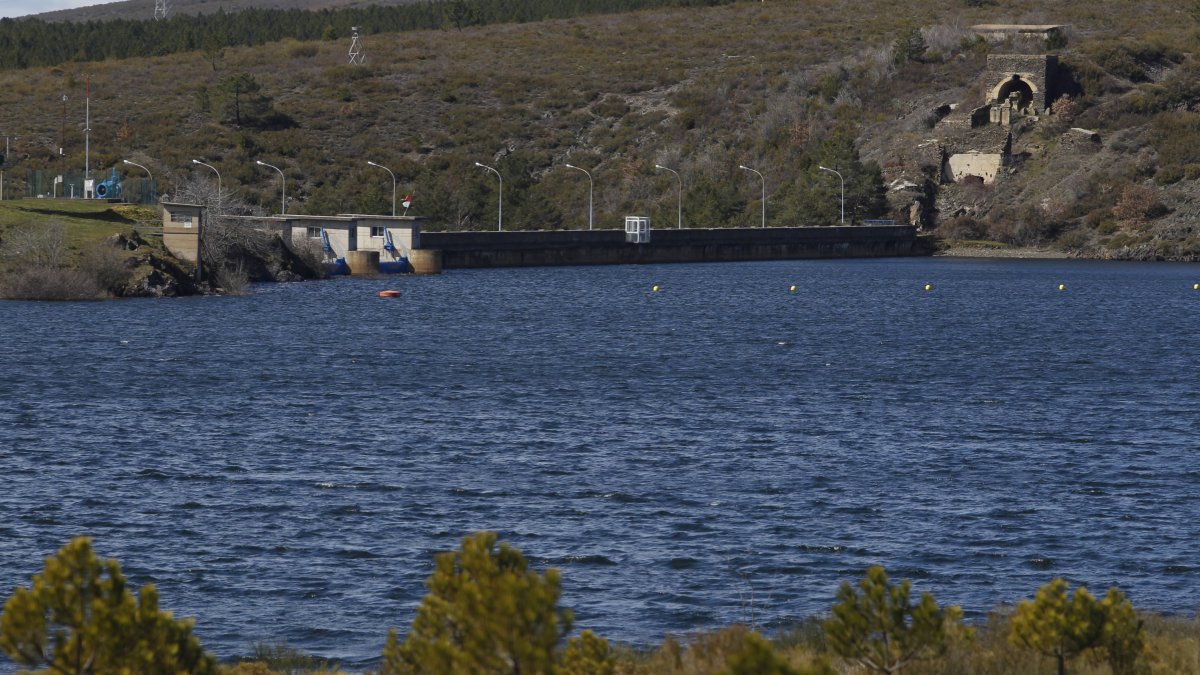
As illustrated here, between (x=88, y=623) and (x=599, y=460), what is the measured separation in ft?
95.0

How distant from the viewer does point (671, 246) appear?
492 feet

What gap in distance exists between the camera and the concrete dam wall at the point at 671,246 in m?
135

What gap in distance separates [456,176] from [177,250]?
72214 mm

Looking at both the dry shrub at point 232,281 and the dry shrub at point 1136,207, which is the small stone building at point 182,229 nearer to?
the dry shrub at point 232,281

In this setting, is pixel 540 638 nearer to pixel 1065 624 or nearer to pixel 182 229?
pixel 1065 624

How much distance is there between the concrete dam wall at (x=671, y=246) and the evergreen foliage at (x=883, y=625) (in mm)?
114764

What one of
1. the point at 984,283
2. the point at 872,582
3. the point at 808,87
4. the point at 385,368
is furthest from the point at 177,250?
the point at 808,87

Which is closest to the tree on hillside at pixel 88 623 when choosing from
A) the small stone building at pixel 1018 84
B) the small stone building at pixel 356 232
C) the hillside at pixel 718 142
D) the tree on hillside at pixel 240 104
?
the small stone building at pixel 356 232

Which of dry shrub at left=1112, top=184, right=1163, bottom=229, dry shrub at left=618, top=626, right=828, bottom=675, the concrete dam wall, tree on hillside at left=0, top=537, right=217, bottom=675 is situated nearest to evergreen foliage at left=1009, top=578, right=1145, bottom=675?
dry shrub at left=618, top=626, right=828, bottom=675

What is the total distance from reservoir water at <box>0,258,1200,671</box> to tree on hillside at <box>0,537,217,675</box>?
32.9 feet

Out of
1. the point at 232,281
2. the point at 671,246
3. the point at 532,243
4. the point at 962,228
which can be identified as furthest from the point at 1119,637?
the point at 962,228

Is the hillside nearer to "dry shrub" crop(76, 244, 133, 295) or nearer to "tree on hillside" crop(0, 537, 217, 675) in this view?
"dry shrub" crop(76, 244, 133, 295)

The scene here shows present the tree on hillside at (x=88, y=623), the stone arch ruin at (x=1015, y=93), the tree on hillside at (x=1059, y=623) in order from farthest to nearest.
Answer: the stone arch ruin at (x=1015, y=93), the tree on hillside at (x=1059, y=623), the tree on hillside at (x=88, y=623)

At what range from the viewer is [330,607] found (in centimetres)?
2741
